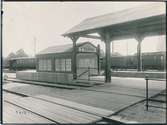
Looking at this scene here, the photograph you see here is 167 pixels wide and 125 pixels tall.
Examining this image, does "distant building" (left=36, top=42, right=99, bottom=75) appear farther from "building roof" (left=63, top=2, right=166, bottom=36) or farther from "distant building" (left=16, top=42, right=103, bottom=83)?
A: "building roof" (left=63, top=2, right=166, bottom=36)

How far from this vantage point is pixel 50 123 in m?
3.56

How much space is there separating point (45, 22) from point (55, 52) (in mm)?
9876

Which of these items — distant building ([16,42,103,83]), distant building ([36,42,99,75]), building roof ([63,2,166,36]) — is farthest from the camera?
distant building ([36,42,99,75])

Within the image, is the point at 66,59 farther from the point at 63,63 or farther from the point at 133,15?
the point at 133,15

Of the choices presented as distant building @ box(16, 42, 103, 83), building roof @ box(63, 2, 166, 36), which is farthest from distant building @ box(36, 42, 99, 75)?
building roof @ box(63, 2, 166, 36)

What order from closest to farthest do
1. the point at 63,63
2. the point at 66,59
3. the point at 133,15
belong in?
1. the point at 133,15
2. the point at 66,59
3. the point at 63,63

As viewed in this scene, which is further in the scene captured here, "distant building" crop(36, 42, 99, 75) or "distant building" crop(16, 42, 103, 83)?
"distant building" crop(36, 42, 99, 75)

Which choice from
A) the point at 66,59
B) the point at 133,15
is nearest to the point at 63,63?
the point at 66,59

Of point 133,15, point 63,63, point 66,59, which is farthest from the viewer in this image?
point 63,63

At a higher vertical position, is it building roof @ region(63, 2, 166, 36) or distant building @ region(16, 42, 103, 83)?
building roof @ region(63, 2, 166, 36)

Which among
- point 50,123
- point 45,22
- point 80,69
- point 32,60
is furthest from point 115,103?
point 32,60

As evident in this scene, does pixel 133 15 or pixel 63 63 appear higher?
pixel 133 15

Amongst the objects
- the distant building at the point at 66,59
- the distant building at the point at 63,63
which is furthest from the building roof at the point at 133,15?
the distant building at the point at 66,59

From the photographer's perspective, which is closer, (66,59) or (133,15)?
(133,15)
